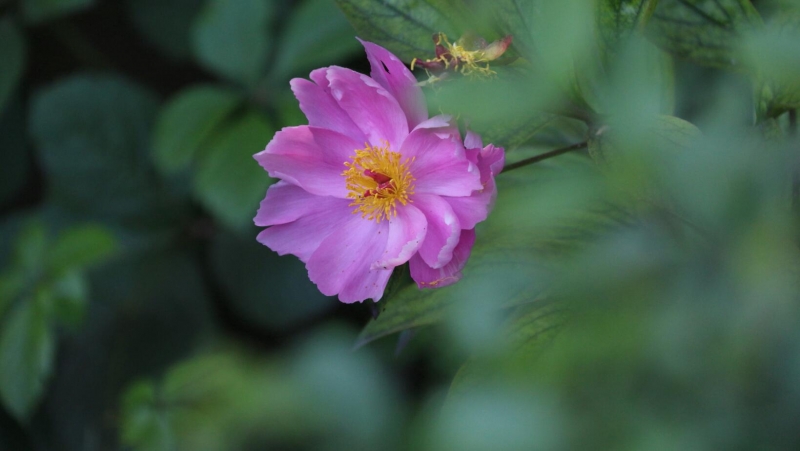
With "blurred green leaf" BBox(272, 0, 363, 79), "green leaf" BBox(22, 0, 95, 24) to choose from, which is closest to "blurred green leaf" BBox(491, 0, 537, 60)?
"blurred green leaf" BBox(272, 0, 363, 79)

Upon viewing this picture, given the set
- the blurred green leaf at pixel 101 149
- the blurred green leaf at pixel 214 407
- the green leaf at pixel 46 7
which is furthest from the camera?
the blurred green leaf at pixel 101 149

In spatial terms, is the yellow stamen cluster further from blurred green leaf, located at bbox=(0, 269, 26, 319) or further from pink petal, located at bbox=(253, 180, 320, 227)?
blurred green leaf, located at bbox=(0, 269, 26, 319)

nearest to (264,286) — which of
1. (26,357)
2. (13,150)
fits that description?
(26,357)

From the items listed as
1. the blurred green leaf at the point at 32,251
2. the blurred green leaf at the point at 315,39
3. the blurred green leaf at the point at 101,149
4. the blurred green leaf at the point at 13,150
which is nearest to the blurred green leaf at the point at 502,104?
the blurred green leaf at the point at 315,39

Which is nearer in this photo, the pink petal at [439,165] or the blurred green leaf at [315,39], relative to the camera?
the pink petal at [439,165]

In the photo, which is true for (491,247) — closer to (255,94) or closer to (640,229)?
(640,229)

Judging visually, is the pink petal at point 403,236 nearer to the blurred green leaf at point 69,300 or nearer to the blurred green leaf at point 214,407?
the blurred green leaf at point 214,407

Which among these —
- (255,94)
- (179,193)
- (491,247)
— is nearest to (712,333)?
(491,247)

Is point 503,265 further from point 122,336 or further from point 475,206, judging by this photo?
point 122,336

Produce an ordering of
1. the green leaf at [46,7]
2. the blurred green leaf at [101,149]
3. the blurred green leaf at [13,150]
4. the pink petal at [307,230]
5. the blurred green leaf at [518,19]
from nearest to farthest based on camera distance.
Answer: the blurred green leaf at [518,19] → the pink petal at [307,230] → the green leaf at [46,7] → the blurred green leaf at [101,149] → the blurred green leaf at [13,150]
